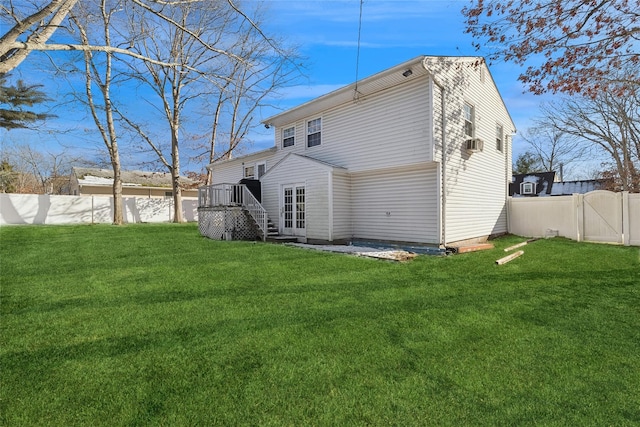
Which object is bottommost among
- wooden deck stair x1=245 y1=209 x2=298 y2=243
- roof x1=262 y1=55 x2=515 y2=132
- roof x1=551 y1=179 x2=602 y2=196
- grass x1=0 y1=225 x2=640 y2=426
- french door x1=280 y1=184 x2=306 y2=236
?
grass x1=0 y1=225 x2=640 y2=426

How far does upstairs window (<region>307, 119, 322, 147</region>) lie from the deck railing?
3130 millimetres

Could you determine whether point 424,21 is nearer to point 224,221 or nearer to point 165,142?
point 224,221

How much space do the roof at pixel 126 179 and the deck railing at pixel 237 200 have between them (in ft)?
54.5

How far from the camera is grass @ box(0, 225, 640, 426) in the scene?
7.07 ft

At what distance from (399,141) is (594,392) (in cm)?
793

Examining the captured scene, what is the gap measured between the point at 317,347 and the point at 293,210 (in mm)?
9052

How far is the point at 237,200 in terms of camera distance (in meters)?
12.7

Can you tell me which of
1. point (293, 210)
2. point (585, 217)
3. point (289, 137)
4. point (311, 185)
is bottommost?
point (585, 217)

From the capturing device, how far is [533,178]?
28438 mm

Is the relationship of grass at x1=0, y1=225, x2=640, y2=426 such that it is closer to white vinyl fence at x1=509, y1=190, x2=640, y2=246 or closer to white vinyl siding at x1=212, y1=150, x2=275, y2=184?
white vinyl fence at x1=509, y1=190, x2=640, y2=246

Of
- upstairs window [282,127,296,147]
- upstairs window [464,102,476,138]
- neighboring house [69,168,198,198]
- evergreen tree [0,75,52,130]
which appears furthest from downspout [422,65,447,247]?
neighboring house [69,168,198,198]

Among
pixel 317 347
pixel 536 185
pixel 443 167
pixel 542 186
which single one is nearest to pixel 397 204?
pixel 443 167

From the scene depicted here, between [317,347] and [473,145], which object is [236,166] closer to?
[473,145]

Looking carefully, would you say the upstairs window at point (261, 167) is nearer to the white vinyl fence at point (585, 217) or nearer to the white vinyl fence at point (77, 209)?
the white vinyl fence at point (77, 209)
